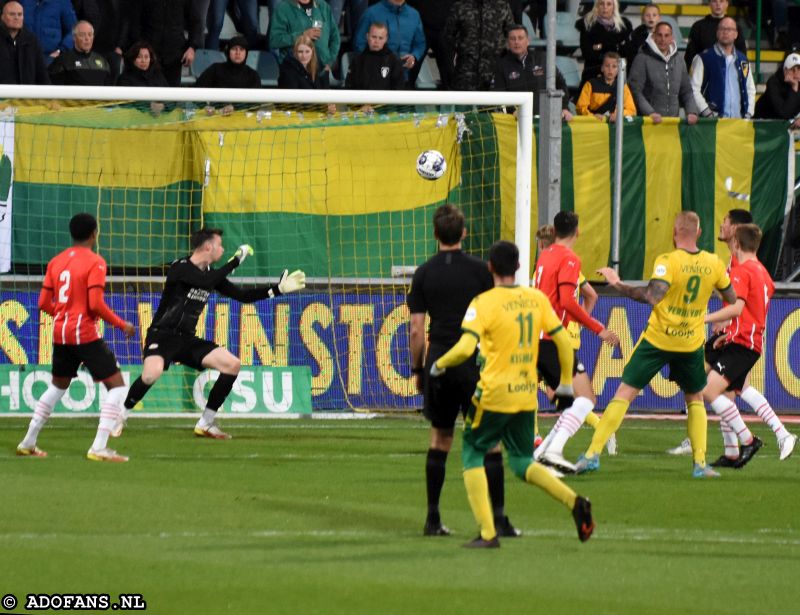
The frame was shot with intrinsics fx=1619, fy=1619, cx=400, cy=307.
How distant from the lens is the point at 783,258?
63.2 ft

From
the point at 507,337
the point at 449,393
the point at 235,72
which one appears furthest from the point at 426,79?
the point at 507,337

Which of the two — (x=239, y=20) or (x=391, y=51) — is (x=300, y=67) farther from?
(x=239, y=20)

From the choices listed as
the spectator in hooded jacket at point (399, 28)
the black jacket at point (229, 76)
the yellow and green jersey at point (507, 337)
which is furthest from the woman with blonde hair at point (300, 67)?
the yellow and green jersey at point (507, 337)

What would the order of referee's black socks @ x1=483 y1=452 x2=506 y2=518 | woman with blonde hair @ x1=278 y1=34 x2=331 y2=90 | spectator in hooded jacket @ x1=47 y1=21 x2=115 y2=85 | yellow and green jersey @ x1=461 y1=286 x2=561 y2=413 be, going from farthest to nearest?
1. woman with blonde hair @ x1=278 y1=34 x2=331 y2=90
2. spectator in hooded jacket @ x1=47 y1=21 x2=115 y2=85
3. referee's black socks @ x1=483 y1=452 x2=506 y2=518
4. yellow and green jersey @ x1=461 y1=286 x2=561 y2=413

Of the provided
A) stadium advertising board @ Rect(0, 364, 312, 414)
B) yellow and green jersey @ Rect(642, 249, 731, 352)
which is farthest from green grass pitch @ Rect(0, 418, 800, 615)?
stadium advertising board @ Rect(0, 364, 312, 414)

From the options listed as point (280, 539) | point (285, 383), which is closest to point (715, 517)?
point (280, 539)

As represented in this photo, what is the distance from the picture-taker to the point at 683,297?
40.1 ft

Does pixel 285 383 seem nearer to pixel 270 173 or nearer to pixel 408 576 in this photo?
pixel 270 173

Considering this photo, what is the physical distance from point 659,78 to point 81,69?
6882 millimetres

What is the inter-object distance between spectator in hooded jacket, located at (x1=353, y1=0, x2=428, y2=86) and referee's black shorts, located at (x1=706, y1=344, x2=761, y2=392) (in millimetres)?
7514

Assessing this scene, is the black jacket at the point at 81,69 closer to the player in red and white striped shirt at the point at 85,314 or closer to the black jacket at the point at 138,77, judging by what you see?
the black jacket at the point at 138,77

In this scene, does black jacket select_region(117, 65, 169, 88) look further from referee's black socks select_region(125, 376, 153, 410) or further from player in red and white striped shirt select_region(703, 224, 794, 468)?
player in red and white striped shirt select_region(703, 224, 794, 468)

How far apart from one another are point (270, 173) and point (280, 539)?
30.3ft

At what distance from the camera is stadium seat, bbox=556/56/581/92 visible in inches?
851
